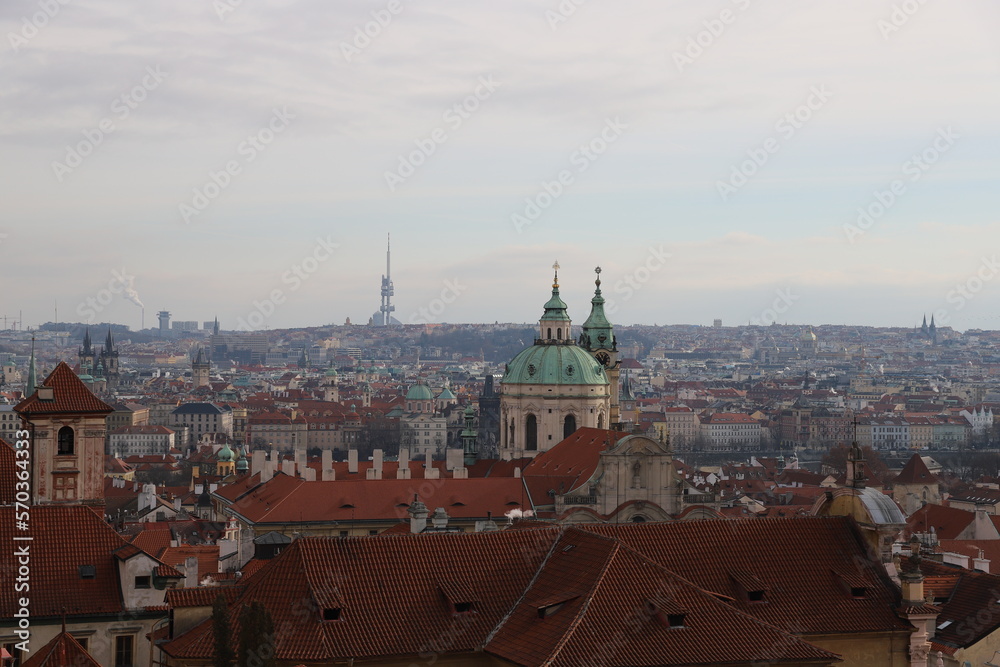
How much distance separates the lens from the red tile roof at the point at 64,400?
37688 mm

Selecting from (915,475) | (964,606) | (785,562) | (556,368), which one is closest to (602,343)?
(556,368)

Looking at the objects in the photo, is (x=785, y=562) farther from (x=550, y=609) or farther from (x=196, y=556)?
(x=196, y=556)

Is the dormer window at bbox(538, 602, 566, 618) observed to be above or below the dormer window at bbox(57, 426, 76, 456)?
below

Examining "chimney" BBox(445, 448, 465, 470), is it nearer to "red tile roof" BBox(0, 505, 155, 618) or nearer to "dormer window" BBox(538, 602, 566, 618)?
"red tile roof" BBox(0, 505, 155, 618)

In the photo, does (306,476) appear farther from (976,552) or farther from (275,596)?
(275,596)

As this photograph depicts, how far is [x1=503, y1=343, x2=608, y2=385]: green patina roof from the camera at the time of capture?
88.2 metres

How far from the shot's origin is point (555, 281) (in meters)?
96.1

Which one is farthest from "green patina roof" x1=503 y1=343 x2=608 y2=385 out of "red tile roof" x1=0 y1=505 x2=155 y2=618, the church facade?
"red tile roof" x1=0 y1=505 x2=155 y2=618

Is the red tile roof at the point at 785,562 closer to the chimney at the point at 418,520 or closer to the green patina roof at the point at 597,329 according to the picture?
the chimney at the point at 418,520

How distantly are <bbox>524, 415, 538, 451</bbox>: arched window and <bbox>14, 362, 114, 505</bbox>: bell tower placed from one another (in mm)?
51285

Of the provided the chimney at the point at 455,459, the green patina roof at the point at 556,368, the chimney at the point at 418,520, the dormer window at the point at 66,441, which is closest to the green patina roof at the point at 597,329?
the green patina roof at the point at 556,368

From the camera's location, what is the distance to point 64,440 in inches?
1500

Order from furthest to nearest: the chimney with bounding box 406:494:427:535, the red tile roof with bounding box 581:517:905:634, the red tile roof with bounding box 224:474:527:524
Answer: the red tile roof with bounding box 224:474:527:524 < the chimney with bounding box 406:494:427:535 < the red tile roof with bounding box 581:517:905:634

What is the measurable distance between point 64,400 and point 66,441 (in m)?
0.95
